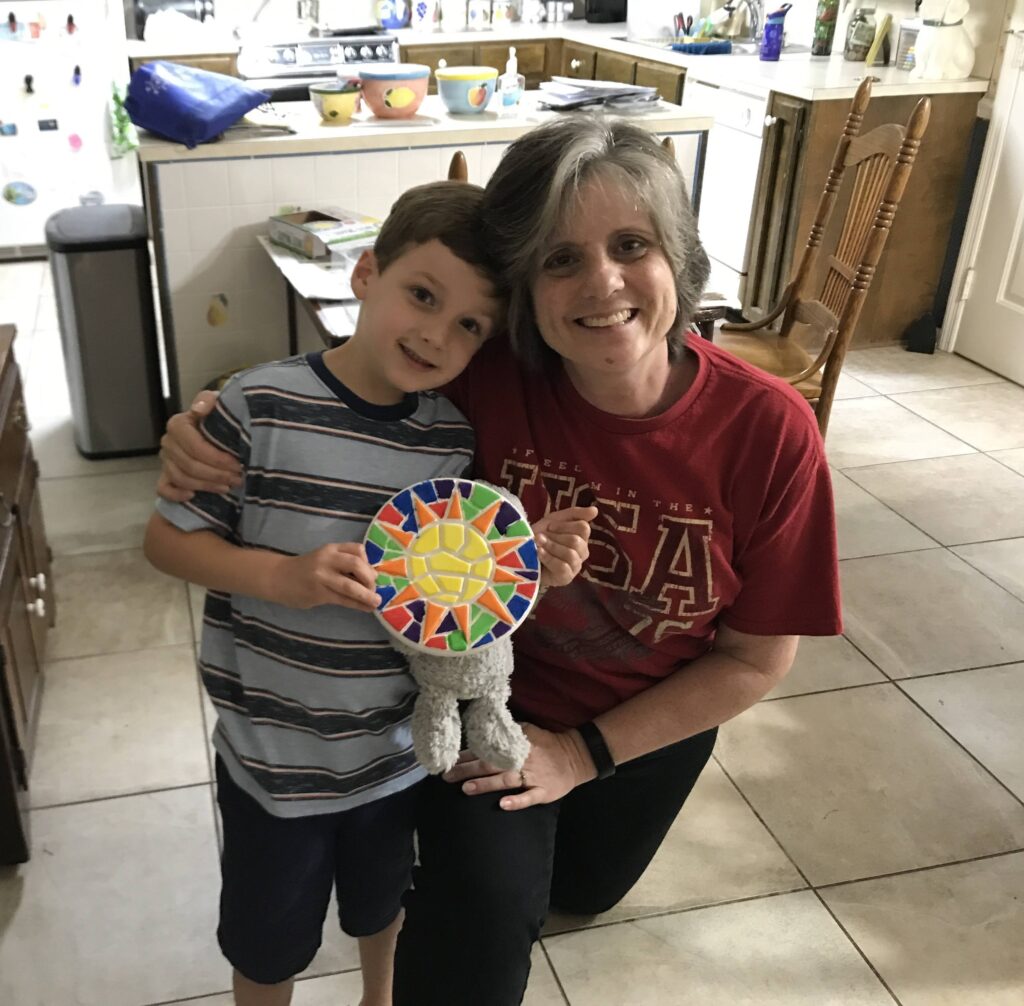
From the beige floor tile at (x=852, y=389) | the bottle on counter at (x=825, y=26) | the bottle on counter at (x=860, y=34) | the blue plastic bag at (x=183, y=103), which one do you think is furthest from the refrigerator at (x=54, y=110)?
the beige floor tile at (x=852, y=389)

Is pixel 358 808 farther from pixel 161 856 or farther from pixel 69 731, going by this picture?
pixel 69 731

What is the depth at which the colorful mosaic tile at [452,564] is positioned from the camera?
1131 millimetres

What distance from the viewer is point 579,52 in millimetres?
5121

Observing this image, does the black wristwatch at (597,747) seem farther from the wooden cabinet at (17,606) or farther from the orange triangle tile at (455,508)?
the wooden cabinet at (17,606)

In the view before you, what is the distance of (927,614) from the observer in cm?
260

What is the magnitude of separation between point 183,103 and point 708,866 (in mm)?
2094

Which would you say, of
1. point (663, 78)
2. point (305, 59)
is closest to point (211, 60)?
point (305, 59)

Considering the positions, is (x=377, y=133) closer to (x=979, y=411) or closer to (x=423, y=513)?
(x=423, y=513)

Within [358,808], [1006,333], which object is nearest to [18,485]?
[358,808]

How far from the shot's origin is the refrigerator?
4.54m

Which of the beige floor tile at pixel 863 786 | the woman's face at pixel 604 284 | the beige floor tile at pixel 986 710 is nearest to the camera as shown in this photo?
the woman's face at pixel 604 284

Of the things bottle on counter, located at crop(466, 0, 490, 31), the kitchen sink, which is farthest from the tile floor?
bottle on counter, located at crop(466, 0, 490, 31)

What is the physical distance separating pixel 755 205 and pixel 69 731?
3.05 metres

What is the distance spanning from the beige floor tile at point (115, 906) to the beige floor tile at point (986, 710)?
144cm
